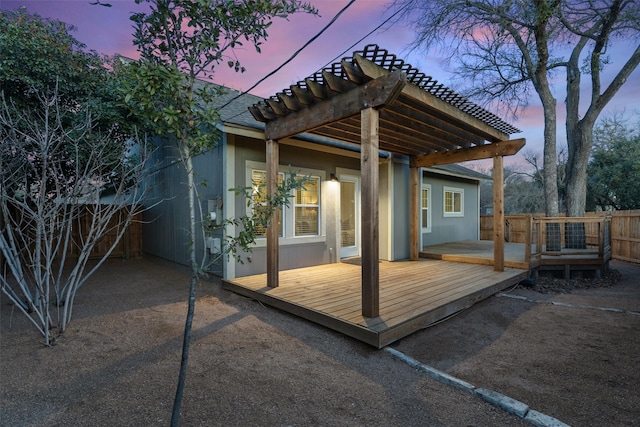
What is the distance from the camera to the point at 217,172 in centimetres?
559

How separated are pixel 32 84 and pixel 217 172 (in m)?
3.12

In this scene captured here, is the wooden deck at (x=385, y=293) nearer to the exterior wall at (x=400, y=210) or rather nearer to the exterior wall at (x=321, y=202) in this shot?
the exterior wall at (x=321, y=202)

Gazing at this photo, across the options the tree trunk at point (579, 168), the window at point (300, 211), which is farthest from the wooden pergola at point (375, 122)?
the tree trunk at point (579, 168)

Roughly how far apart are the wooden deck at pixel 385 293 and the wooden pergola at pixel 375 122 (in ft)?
0.92

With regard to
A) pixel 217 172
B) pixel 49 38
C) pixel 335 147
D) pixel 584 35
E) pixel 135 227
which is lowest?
pixel 135 227

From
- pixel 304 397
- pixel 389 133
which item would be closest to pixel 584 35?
pixel 389 133

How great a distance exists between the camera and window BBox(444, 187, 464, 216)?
34.3 feet

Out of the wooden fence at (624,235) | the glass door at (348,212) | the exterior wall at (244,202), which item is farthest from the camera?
the wooden fence at (624,235)

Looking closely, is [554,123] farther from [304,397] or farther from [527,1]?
[304,397]

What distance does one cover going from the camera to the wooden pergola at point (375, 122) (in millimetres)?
3299

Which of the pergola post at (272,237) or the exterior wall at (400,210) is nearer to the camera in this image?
the pergola post at (272,237)

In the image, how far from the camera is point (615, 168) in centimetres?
1384

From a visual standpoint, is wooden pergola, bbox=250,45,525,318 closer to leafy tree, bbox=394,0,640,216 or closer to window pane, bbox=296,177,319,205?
window pane, bbox=296,177,319,205

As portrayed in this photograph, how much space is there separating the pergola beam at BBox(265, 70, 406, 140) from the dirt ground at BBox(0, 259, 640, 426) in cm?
259
